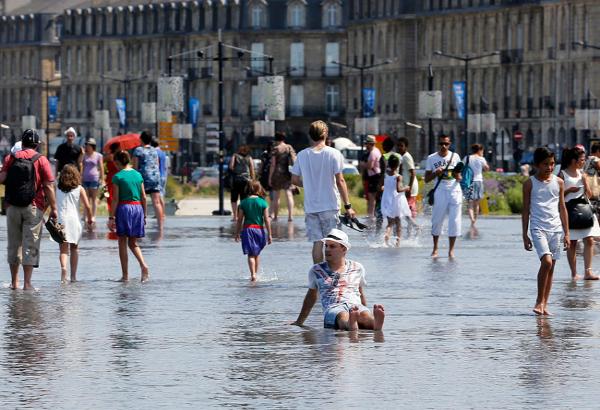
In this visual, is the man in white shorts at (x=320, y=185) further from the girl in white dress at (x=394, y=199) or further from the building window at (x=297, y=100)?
the building window at (x=297, y=100)

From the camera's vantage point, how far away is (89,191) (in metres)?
38.7

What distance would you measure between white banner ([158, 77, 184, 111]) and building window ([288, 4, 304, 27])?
91.0 metres

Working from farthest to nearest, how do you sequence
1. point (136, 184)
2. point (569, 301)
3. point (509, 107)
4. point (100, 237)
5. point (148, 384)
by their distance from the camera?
1. point (509, 107)
2. point (100, 237)
3. point (136, 184)
4. point (569, 301)
5. point (148, 384)

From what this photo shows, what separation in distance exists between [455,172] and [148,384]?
13.6 meters

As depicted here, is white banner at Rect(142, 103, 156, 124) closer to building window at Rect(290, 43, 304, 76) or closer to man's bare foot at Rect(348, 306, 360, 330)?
building window at Rect(290, 43, 304, 76)

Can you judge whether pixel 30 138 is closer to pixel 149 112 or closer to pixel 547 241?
pixel 547 241

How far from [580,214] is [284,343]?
25.2 ft

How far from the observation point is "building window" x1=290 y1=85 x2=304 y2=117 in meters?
159

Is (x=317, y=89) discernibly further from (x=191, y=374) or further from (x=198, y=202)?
(x=191, y=374)

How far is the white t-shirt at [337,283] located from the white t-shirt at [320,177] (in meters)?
2.83

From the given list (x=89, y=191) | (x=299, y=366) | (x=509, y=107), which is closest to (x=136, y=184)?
(x=299, y=366)

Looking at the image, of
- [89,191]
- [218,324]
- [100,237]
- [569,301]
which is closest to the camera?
[218,324]

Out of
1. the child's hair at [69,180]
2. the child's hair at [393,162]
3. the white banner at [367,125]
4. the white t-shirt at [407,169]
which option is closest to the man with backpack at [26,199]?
the child's hair at [69,180]

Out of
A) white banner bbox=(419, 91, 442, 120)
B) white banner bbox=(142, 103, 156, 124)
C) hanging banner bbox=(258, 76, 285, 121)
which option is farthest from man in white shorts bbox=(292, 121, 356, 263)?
white banner bbox=(142, 103, 156, 124)
